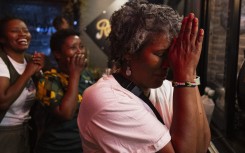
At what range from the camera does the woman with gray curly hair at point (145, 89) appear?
109 cm

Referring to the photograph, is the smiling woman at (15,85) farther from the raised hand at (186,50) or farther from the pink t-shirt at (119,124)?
the raised hand at (186,50)

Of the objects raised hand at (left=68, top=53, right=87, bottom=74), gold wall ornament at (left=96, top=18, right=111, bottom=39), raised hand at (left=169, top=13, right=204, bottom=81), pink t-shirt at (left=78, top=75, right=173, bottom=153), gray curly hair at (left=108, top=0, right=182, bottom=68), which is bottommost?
pink t-shirt at (left=78, top=75, right=173, bottom=153)

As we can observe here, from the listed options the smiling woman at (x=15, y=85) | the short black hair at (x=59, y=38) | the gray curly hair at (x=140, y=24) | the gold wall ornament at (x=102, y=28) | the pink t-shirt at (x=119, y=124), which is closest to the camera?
the pink t-shirt at (x=119, y=124)

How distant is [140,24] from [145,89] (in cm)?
29

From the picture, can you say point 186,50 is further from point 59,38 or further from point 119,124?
point 59,38

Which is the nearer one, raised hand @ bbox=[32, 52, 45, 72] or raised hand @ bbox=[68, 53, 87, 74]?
raised hand @ bbox=[68, 53, 87, 74]

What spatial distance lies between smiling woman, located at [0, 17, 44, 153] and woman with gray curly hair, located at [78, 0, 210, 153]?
1042 mm

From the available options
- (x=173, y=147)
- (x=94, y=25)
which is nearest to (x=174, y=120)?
(x=173, y=147)

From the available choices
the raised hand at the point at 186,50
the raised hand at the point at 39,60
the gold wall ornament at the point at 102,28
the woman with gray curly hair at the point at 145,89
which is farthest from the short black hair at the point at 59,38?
the gold wall ornament at the point at 102,28

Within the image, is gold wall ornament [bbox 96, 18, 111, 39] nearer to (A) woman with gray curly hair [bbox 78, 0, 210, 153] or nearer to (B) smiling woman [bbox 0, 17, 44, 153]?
(B) smiling woman [bbox 0, 17, 44, 153]

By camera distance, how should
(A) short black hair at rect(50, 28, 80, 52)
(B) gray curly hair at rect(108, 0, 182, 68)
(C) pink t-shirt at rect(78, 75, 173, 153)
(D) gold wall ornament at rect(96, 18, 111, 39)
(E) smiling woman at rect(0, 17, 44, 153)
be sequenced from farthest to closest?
1. (D) gold wall ornament at rect(96, 18, 111, 39)
2. (A) short black hair at rect(50, 28, 80, 52)
3. (E) smiling woman at rect(0, 17, 44, 153)
4. (B) gray curly hair at rect(108, 0, 182, 68)
5. (C) pink t-shirt at rect(78, 75, 173, 153)

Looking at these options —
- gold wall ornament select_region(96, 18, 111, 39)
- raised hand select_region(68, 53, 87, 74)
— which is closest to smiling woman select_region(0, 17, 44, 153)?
raised hand select_region(68, 53, 87, 74)

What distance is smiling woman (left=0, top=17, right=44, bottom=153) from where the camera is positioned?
208 centimetres

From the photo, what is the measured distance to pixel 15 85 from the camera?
209 centimetres
